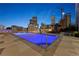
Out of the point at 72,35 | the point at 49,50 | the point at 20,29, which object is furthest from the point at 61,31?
the point at 20,29

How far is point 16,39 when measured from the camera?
250 centimetres

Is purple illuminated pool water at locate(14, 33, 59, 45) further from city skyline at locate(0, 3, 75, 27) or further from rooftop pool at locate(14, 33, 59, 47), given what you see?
city skyline at locate(0, 3, 75, 27)

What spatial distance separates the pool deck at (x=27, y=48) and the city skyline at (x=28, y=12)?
10.0 inches

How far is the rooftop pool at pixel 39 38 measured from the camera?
2.44 metres

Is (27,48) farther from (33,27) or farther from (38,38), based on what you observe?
(33,27)

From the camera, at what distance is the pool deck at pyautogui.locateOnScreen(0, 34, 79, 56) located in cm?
241

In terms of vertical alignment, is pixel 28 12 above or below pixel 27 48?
above

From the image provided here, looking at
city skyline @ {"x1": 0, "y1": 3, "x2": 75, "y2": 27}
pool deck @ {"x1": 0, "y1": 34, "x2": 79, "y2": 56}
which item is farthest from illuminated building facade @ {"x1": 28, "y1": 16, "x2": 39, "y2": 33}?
pool deck @ {"x1": 0, "y1": 34, "x2": 79, "y2": 56}

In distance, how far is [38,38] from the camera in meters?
2.46

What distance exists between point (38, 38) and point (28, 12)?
1.36ft

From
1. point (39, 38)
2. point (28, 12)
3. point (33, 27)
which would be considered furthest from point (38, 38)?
point (28, 12)

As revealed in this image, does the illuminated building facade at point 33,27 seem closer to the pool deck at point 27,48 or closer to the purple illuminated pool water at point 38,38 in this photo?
the purple illuminated pool water at point 38,38

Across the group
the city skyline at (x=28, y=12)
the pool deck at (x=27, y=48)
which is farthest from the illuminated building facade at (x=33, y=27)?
the pool deck at (x=27, y=48)

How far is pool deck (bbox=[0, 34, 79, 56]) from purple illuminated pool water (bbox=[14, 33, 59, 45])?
9 centimetres
